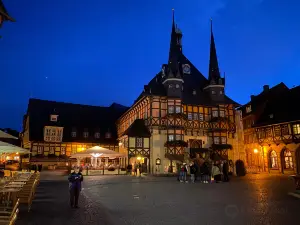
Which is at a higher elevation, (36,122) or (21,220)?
(36,122)

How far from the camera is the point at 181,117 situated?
34.5m

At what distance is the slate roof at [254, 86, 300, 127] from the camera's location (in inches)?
1349

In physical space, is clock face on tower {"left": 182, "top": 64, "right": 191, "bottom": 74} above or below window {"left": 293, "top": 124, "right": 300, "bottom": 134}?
above

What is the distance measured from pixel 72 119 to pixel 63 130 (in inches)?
136

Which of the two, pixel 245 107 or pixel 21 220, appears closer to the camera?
pixel 21 220

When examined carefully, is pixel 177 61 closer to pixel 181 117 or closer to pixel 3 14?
pixel 181 117

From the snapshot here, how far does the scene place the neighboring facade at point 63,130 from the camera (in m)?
44.0

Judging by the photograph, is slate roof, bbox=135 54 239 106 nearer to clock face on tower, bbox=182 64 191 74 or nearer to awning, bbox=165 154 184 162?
clock face on tower, bbox=182 64 191 74

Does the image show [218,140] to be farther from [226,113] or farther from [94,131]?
[94,131]

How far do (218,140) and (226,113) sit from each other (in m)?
4.48

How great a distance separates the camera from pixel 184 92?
3775 cm

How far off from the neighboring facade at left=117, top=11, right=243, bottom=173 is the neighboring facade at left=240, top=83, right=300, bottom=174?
388 centimetres

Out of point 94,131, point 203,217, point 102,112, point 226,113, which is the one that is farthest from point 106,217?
point 102,112

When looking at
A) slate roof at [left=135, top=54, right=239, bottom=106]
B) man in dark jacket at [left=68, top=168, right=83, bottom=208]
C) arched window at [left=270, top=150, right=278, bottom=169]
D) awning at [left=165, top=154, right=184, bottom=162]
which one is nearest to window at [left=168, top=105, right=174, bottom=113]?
slate roof at [left=135, top=54, right=239, bottom=106]
